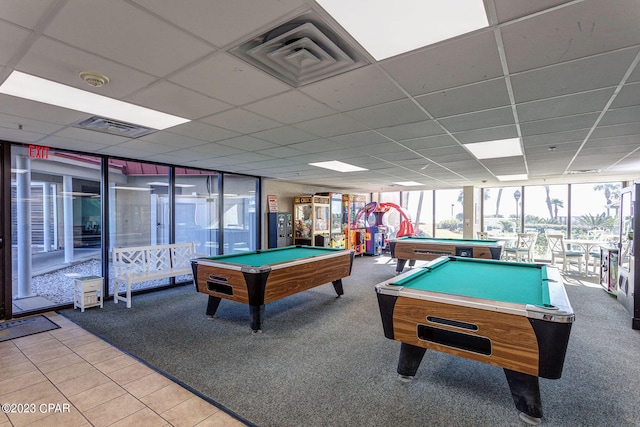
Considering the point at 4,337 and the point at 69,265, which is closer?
the point at 4,337

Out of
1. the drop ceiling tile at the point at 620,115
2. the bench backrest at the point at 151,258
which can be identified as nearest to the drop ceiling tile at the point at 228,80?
the drop ceiling tile at the point at 620,115

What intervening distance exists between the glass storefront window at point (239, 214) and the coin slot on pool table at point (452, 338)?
581 cm

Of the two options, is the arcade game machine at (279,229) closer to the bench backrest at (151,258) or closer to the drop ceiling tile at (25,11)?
the bench backrest at (151,258)

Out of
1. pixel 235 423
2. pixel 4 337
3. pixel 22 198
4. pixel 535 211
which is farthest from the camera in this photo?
pixel 535 211

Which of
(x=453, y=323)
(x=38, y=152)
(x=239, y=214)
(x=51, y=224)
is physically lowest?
(x=453, y=323)

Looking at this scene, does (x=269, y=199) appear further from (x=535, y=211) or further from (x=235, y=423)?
(x=535, y=211)

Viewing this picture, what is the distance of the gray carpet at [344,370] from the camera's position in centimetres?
216

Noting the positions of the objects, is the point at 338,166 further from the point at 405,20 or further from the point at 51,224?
the point at 51,224

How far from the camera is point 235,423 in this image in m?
2.07

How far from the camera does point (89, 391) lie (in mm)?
2457

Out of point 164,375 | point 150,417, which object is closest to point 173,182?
point 164,375

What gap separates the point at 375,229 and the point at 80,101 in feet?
27.8

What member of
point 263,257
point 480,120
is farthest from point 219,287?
point 480,120

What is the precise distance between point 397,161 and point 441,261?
6.97 ft
